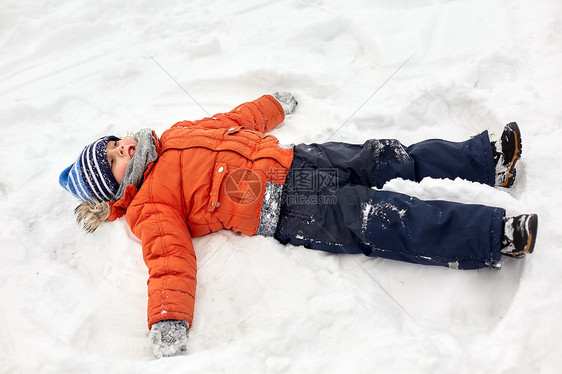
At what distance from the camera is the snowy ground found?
5.15 ft

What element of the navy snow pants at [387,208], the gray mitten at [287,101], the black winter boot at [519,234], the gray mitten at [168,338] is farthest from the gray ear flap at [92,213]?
the black winter boot at [519,234]

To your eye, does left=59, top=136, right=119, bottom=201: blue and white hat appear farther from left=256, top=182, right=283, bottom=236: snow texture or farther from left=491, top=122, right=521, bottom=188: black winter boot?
left=491, top=122, right=521, bottom=188: black winter boot

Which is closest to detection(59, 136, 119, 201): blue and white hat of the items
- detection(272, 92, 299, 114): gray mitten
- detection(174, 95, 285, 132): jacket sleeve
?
detection(174, 95, 285, 132): jacket sleeve

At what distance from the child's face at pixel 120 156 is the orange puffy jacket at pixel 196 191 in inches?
5.8

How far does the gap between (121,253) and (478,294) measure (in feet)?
5.55

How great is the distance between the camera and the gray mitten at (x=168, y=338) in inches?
65.0

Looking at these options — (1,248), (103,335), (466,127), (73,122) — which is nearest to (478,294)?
(466,127)

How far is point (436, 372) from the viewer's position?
4.66 ft

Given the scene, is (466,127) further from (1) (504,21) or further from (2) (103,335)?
(2) (103,335)

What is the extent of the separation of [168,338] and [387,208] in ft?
3.57

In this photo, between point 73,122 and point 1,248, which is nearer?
point 1,248

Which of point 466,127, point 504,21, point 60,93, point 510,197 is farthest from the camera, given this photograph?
point 60,93

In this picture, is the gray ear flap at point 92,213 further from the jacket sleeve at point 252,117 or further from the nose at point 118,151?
the jacket sleeve at point 252,117

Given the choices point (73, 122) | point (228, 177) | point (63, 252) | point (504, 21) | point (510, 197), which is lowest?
point (63, 252)
